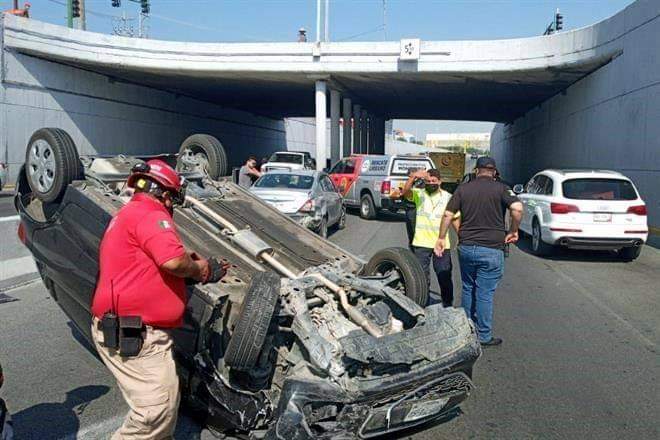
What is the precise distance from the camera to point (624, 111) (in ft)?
55.2

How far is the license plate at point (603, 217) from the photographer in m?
10.8

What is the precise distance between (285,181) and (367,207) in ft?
16.7

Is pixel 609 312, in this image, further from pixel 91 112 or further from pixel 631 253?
pixel 91 112

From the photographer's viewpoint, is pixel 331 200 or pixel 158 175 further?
pixel 331 200

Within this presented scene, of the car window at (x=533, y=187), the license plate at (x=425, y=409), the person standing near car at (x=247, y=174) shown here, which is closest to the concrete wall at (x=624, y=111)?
the car window at (x=533, y=187)

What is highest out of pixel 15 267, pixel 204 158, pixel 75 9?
pixel 75 9

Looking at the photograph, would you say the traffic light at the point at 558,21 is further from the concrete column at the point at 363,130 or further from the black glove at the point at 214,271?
the black glove at the point at 214,271

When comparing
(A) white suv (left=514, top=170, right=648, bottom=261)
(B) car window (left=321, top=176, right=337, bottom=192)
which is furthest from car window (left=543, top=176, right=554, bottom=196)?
(B) car window (left=321, top=176, right=337, bottom=192)

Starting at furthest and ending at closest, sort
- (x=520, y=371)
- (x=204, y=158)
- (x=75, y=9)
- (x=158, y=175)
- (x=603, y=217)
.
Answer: (x=75, y=9) → (x=603, y=217) → (x=204, y=158) → (x=520, y=371) → (x=158, y=175)

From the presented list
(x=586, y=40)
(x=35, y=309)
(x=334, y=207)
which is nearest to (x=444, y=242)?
(x=35, y=309)

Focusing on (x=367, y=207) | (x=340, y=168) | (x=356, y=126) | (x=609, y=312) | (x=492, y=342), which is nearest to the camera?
(x=492, y=342)

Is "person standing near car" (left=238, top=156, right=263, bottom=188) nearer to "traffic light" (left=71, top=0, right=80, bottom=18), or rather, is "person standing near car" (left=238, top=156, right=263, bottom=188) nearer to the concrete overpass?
the concrete overpass

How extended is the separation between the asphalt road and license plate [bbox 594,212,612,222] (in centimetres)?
236

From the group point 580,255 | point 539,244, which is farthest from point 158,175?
point 580,255
